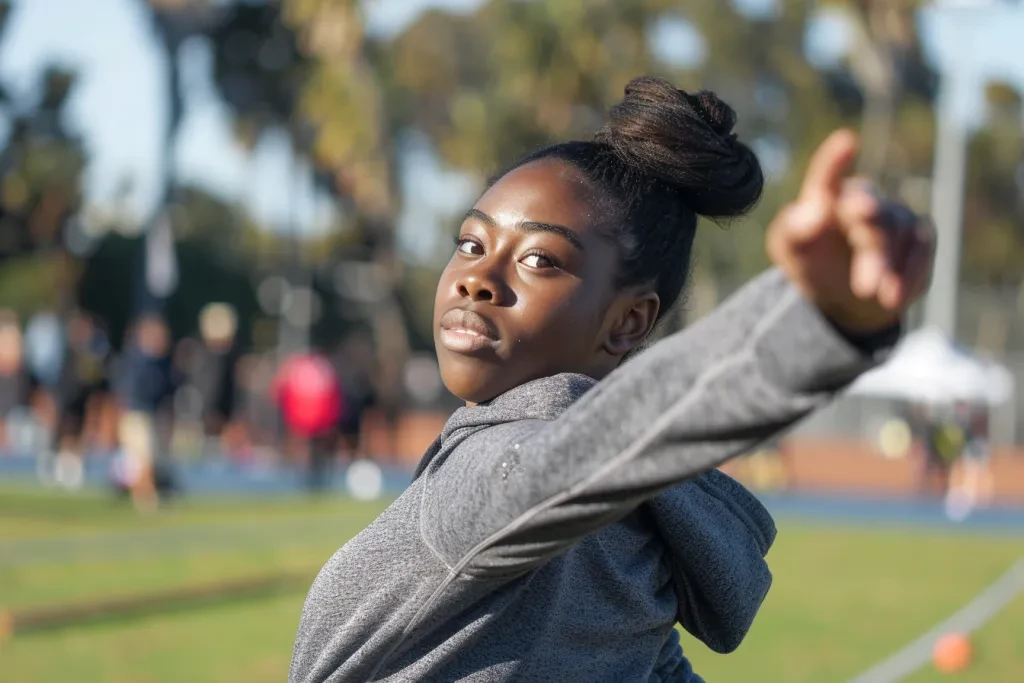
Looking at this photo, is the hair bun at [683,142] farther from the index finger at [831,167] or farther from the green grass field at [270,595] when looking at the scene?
the green grass field at [270,595]

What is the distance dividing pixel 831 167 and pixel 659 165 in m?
0.89

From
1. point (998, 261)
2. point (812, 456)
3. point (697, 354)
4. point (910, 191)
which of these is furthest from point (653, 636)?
point (998, 261)

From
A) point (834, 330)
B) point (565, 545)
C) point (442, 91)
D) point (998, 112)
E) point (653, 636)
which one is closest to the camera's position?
point (834, 330)

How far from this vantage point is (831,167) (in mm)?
1270

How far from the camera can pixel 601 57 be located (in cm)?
3098

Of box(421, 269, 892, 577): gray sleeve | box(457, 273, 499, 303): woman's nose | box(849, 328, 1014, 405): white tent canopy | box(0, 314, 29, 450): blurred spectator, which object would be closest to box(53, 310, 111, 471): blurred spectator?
box(0, 314, 29, 450): blurred spectator

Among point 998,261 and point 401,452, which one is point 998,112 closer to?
point 998,261

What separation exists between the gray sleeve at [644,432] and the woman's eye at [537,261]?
307mm

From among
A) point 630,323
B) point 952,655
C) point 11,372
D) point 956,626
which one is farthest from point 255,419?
point 630,323

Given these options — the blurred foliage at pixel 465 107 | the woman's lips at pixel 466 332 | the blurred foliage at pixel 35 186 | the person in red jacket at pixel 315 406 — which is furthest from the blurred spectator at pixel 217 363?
the blurred foliage at pixel 35 186

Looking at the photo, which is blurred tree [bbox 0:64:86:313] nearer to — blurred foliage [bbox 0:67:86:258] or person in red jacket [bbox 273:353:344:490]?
blurred foliage [bbox 0:67:86:258]

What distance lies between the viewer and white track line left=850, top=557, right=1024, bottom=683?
7832 millimetres

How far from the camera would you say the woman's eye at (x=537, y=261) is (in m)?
2.03

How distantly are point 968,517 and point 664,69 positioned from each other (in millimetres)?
21952
